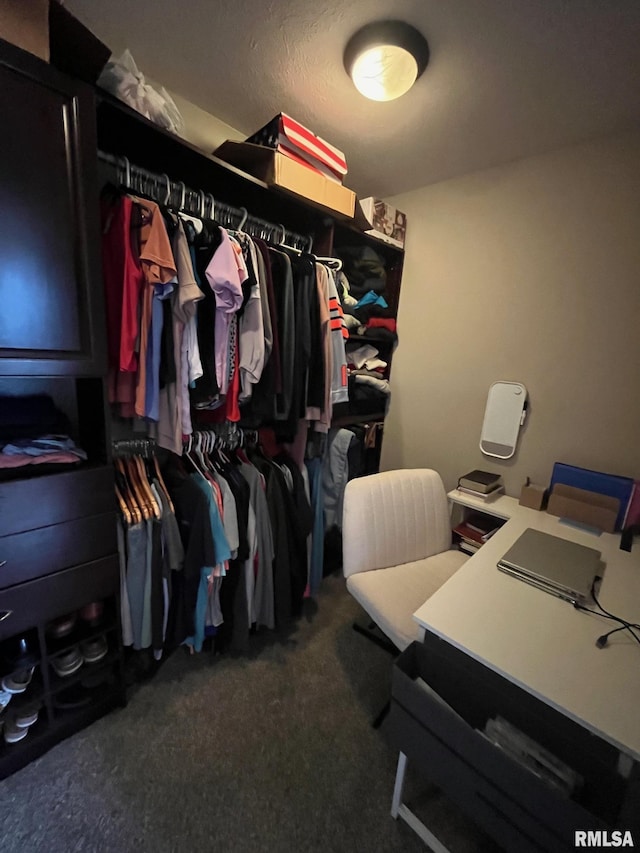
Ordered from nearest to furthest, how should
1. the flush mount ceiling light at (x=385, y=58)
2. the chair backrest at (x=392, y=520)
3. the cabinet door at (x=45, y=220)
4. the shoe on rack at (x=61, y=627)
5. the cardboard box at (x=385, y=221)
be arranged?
the cabinet door at (x=45, y=220) → the flush mount ceiling light at (x=385, y=58) → the shoe on rack at (x=61, y=627) → the chair backrest at (x=392, y=520) → the cardboard box at (x=385, y=221)

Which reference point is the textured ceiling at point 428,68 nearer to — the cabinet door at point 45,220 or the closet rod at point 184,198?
the closet rod at point 184,198

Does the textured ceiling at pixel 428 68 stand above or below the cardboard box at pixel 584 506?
above

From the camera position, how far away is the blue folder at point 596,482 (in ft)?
5.20

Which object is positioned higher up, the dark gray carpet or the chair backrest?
the chair backrest

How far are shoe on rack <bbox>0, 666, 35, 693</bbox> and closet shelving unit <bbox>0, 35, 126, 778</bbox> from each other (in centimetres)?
4

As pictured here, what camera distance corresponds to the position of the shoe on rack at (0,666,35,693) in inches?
46.6

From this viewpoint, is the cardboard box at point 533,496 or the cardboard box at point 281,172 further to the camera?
the cardboard box at point 533,496

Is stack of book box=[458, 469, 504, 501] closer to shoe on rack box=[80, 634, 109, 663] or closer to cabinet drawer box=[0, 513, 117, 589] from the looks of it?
cabinet drawer box=[0, 513, 117, 589]

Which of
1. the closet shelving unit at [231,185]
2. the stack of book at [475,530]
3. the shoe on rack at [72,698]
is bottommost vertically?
the shoe on rack at [72,698]

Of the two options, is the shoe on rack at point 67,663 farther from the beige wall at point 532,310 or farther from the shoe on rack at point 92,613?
the beige wall at point 532,310

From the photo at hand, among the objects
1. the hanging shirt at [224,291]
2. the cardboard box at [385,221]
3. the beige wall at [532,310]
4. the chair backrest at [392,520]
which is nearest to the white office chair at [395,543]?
the chair backrest at [392,520]

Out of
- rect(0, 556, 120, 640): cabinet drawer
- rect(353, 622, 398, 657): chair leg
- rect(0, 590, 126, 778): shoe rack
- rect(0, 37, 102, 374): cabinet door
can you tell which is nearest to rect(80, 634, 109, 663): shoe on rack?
rect(0, 590, 126, 778): shoe rack

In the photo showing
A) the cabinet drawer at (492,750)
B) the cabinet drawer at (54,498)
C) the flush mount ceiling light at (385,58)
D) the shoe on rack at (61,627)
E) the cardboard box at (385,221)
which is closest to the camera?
the cabinet drawer at (492,750)

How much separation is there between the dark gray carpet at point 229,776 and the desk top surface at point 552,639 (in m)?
0.75
